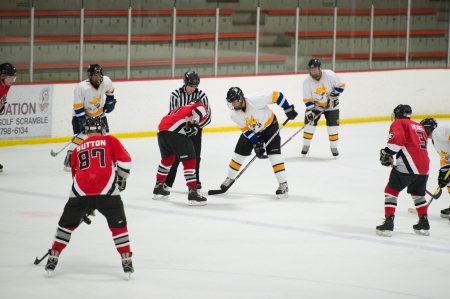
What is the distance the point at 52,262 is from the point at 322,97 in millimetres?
5345

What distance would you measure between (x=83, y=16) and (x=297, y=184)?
4025mm

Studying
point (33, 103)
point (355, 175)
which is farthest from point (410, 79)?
point (33, 103)

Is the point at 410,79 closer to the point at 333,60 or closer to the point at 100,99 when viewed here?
the point at 333,60

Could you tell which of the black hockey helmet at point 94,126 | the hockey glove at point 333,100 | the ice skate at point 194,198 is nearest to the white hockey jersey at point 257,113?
the ice skate at point 194,198

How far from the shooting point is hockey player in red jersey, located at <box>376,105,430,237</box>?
5.74 meters

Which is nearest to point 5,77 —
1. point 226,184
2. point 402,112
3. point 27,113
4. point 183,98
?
point 27,113

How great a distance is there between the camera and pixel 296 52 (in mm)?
12289

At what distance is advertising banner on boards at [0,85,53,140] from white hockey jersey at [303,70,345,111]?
3.01m

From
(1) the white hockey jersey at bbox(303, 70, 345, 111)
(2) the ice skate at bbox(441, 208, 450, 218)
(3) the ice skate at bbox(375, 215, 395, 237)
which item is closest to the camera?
(3) the ice skate at bbox(375, 215, 395, 237)

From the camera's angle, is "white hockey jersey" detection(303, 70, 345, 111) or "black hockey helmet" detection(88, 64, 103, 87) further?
"white hockey jersey" detection(303, 70, 345, 111)

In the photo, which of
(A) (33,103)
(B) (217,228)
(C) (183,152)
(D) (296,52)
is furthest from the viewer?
(D) (296,52)

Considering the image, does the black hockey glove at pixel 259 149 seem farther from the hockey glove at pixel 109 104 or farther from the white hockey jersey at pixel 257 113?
the hockey glove at pixel 109 104

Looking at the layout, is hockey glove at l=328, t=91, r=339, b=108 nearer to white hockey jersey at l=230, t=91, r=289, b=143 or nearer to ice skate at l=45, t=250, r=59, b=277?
white hockey jersey at l=230, t=91, r=289, b=143

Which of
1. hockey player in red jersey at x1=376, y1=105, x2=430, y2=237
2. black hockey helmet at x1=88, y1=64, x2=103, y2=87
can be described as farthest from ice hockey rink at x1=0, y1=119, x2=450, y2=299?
black hockey helmet at x1=88, y1=64, x2=103, y2=87
